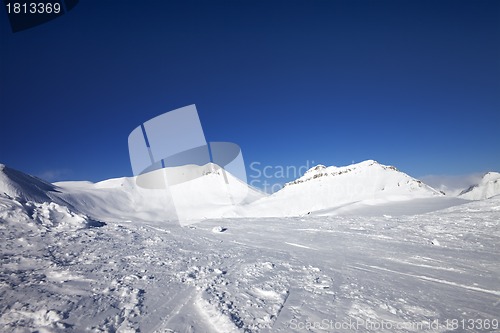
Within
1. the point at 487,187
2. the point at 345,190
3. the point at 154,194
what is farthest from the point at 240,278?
the point at 487,187

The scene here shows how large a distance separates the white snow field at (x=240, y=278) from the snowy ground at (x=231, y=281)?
24mm

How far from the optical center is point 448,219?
41.2 feet

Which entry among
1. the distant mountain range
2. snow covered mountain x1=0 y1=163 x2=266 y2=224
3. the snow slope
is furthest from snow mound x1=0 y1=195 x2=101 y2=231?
the snow slope

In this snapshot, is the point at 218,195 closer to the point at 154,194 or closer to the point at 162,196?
the point at 162,196

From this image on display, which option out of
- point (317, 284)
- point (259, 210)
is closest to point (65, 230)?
point (317, 284)

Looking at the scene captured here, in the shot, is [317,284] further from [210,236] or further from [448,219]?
[448,219]

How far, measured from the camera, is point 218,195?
7044cm

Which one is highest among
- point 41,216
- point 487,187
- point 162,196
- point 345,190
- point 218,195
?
point 487,187

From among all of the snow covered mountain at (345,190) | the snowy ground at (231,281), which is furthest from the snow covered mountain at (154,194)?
the snowy ground at (231,281)

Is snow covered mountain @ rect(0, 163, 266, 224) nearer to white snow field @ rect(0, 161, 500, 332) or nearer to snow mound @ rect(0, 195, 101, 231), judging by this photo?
snow mound @ rect(0, 195, 101, 231)

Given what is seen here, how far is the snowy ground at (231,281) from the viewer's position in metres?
3.68

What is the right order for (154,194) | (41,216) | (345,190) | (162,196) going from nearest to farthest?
1. (41,216)
2. (345,190)
3. (154,194)
4. (162,196)

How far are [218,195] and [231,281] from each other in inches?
2597

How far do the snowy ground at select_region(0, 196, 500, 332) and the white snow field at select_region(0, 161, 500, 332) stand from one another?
0.08 feet
